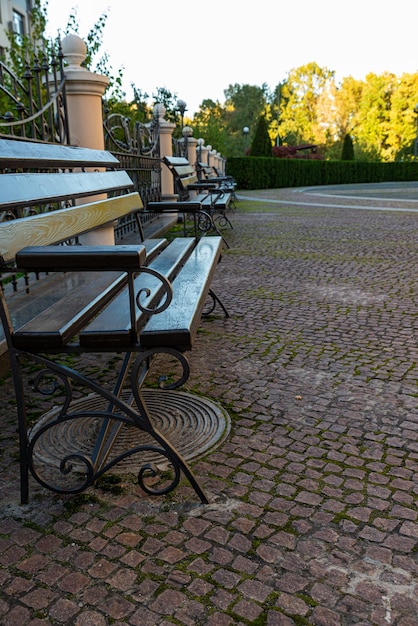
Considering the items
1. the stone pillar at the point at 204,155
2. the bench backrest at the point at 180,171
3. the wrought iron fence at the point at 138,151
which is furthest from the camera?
the stone pillar at the point at 204,155

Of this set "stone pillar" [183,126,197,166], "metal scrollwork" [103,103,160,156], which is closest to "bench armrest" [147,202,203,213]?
"metal scrollwork" [103,103,160,156]

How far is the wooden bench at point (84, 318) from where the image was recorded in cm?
210

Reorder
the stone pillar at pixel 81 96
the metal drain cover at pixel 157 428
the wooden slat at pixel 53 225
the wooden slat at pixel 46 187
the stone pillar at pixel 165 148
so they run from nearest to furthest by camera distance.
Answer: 1. the wooden slat at pixel 53 225
2. the wooden slat at pixel 46 187
3. the metal drain cover at pixel 157 428
4. the stone pillar at pixel 81 96
5. the stone pillar at pixel 165 148

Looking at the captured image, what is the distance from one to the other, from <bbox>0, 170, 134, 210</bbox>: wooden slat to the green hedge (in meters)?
28.1

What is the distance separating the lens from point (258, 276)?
6.93 meters

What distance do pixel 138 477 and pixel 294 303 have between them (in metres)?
3.52

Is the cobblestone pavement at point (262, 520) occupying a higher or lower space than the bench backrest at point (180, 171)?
lower

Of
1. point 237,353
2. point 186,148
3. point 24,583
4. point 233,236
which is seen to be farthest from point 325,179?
point 24,583

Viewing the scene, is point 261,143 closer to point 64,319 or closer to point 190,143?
point 190,143

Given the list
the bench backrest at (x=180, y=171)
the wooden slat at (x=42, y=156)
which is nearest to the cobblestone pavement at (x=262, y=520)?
the wooden slat at (x=42, y=156)

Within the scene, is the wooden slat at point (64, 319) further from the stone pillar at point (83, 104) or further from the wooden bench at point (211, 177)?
the wooden bench at point (211, 177)

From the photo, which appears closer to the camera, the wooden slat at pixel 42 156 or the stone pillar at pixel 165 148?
the wooden slat at pixel 42 156

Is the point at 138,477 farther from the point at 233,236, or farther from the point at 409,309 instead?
the point at 233,236

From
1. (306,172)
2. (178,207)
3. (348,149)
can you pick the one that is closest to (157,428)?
(178,207)
